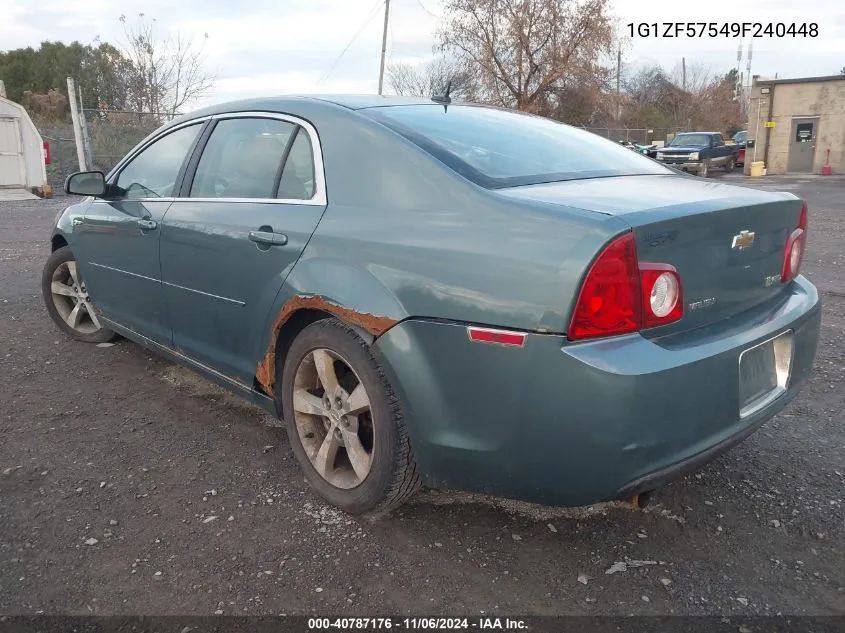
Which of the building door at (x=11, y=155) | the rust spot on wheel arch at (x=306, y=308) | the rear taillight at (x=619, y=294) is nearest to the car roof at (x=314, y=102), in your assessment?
the rust spot on wheel arch at (x=306, y=308)

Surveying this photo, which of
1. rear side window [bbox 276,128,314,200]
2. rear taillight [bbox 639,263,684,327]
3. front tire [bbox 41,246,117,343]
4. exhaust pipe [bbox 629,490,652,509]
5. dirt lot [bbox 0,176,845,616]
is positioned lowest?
dirt lot [bbox 0,176,845,616]

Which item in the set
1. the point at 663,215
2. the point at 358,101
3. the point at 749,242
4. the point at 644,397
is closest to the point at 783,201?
the point at 749,242

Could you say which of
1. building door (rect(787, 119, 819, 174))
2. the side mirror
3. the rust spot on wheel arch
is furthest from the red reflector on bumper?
building door (rect(787, 119, 819, 174))

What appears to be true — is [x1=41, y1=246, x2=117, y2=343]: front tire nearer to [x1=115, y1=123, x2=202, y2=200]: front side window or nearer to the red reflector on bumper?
[x1=115, y1=123, x2=202, y2=200]: front side window

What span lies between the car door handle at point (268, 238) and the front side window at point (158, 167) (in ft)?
3.10

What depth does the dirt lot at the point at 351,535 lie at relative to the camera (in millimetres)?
2230

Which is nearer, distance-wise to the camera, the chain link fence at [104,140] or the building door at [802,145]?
the chain link fence at [104,140]

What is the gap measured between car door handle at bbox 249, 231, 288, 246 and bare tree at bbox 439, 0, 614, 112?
32.5 meters

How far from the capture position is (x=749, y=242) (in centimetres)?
239

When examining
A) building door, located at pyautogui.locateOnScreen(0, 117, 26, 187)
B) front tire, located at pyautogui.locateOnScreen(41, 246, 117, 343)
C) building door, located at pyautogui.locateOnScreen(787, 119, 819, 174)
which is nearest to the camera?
front tire, located at pyautogui.locateOnScreen(41, 246, 117, 343)

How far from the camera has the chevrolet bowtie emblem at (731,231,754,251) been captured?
2.32 metres

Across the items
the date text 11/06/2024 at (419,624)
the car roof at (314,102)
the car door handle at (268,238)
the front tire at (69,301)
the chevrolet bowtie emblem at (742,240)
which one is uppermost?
the car roof at (314,102)

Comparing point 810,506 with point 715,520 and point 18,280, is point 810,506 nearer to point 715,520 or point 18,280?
point 715,520

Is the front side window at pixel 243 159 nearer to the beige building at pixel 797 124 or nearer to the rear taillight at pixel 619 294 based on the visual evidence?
the rear taillight at pixel 619 294
